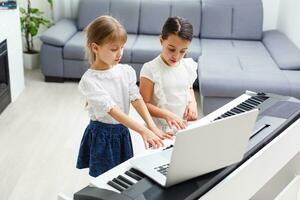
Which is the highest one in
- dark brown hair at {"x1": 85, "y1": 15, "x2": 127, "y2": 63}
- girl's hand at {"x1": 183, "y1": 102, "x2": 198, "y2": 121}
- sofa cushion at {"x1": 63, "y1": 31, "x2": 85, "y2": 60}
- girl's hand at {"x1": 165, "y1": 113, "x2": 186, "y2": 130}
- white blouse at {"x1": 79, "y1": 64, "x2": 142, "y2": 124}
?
dark brown hair at {"x1": 85, "y1": 15, "x2": 127, "y2": 63}

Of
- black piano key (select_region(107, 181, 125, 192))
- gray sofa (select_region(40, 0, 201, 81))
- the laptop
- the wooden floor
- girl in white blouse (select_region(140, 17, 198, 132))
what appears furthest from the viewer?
gray sofa (select_region(40, 0, 201, 81))

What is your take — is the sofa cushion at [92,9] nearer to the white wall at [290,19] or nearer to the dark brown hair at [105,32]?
the white wall at [290,19]

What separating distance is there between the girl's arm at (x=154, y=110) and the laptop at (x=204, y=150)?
1.33 ft

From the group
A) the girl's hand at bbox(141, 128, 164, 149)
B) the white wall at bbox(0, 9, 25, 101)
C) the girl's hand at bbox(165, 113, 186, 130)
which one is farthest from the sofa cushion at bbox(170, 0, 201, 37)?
the girl's hand at bbox(141, 128, 164, 149)

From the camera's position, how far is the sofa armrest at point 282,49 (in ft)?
12.0

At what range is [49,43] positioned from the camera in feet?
13.7

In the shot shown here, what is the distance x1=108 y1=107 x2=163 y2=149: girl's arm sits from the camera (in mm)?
1481

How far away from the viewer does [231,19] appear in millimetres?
4613

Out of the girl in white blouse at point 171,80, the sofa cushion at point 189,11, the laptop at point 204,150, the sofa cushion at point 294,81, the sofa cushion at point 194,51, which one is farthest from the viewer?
the sofa cushion at point 189,11

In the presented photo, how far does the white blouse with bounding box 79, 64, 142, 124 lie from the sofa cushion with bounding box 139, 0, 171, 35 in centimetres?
291

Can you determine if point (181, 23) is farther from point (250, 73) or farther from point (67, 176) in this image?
point (250, 73)

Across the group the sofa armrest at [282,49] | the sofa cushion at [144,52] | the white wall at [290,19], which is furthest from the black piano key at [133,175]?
the white wall at [290,19]

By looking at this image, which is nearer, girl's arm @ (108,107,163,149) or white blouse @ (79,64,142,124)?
girl's arm @ (108,107,163,149)

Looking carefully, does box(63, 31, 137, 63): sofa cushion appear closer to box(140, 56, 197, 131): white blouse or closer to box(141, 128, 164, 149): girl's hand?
box(140, 56, 197, 131): white blouse
